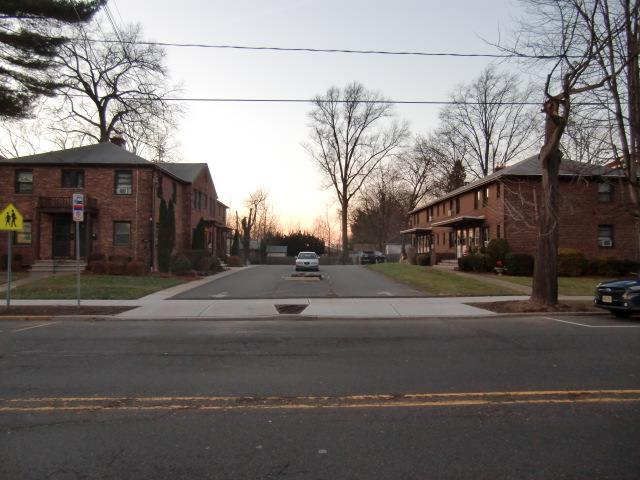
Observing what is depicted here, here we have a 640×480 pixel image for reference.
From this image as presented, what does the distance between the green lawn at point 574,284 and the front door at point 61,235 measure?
2391cm

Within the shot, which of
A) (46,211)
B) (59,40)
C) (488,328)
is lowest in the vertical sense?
(488,328)

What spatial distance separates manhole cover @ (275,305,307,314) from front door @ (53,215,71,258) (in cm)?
1896

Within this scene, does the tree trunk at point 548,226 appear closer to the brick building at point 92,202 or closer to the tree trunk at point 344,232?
the brick building at point 92,202

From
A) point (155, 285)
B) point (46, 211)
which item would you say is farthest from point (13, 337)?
point (46, 211)

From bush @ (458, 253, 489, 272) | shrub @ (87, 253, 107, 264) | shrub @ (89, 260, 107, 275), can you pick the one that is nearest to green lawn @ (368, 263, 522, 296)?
bush @ (458, 253, 489, 272)

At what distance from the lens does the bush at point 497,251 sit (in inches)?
1097

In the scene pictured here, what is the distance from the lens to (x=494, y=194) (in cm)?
3119

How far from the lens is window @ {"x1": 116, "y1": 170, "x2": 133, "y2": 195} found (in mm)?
28750

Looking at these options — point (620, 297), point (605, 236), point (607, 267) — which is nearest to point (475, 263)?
point (607, 267)

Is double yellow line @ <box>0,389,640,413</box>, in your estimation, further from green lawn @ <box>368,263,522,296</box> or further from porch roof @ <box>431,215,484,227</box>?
porch roof @ <box>431,215,484,227</box>

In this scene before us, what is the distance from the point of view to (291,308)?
48.1 ft

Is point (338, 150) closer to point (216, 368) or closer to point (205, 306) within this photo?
point (205, 306)

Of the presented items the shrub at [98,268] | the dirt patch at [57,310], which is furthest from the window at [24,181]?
the dirt patch at [57,310]

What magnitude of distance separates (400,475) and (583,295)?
17.1 m
